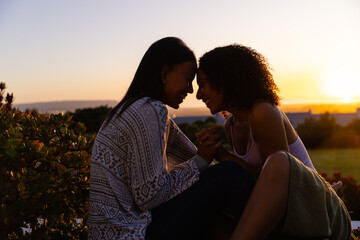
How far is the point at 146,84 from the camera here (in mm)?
3184

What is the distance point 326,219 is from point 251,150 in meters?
0.97

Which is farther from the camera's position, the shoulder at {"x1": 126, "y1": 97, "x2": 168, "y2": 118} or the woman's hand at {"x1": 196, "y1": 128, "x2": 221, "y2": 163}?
the woman's hand at {"x1": 196, "y1": 128, "x2": 221, "y2": 163}

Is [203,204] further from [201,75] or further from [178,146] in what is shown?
[201,75]

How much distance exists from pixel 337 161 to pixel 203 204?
565 inches

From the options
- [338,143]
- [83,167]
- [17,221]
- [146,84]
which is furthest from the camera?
[338,143]

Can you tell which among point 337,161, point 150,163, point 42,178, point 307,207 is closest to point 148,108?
point 150,163

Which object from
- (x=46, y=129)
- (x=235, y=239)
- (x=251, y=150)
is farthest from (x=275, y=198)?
(x=46, y=129)

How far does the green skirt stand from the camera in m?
2.92

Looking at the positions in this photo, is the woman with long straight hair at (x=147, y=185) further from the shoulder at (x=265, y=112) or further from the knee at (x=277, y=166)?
the shoulder at (x=265, y=112)

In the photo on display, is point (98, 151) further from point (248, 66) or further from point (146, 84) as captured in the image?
point (248, 66)

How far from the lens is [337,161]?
52.1 ft

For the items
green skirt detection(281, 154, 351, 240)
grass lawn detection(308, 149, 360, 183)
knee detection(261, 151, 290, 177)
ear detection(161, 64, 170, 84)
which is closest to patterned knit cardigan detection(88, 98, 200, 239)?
ear detection(161, 64, 170, 84)

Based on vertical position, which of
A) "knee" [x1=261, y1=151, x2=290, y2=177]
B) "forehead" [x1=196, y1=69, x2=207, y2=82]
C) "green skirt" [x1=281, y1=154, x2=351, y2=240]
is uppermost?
"forehead" [x1=196, y1=69, x2=207, y2=82]

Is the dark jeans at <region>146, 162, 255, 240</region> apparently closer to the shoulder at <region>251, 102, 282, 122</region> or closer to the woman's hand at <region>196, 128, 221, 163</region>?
the woman's hand at <region>196, 128, 221, 163</region>
